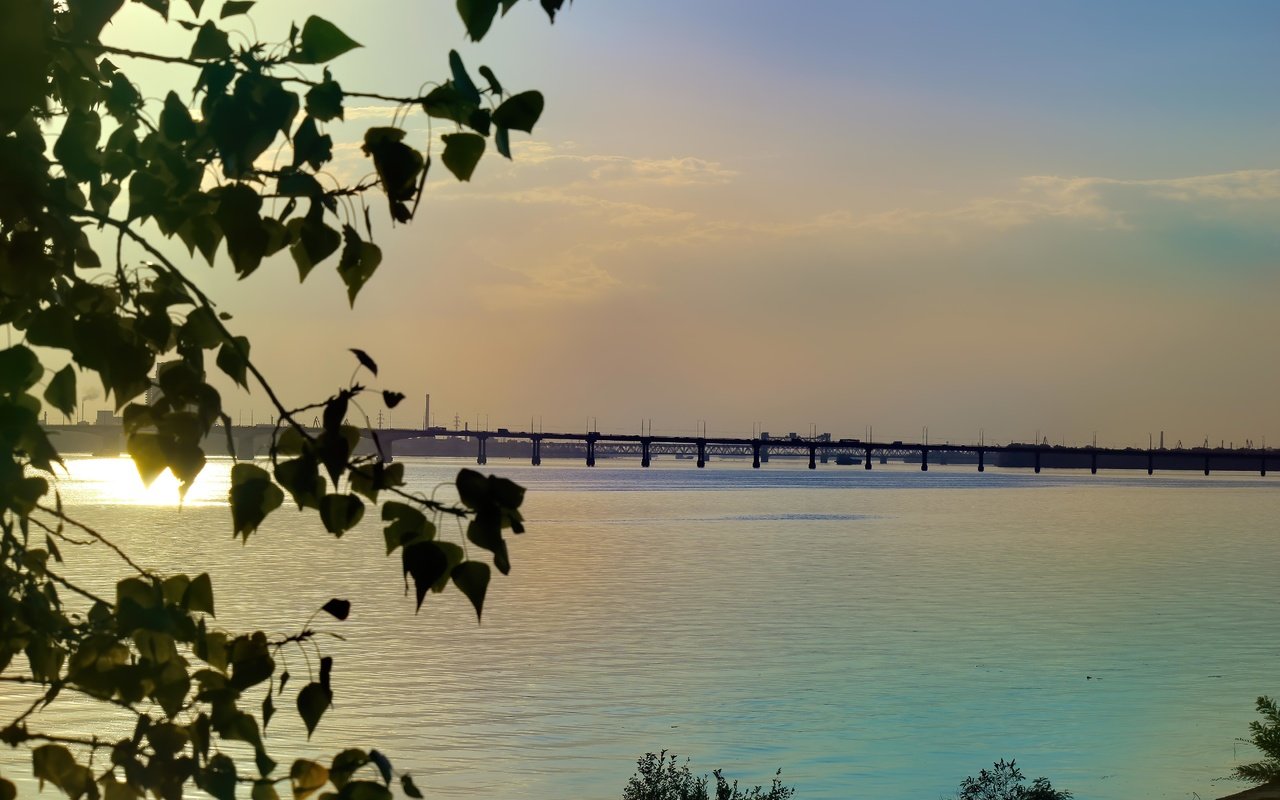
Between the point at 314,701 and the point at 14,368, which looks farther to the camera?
the point at 314,701

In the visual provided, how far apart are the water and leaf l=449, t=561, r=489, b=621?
50 cm

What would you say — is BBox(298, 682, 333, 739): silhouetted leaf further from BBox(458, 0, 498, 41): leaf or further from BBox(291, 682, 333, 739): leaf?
BBox(458, 0, 498, 41): leaf

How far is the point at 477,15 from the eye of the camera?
102 inches

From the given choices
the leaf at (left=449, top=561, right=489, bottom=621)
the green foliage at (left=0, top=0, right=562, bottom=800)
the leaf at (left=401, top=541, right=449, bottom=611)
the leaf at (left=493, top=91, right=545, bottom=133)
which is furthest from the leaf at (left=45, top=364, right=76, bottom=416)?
the leaf at (left=493, top=91, right=545, bottom=133)

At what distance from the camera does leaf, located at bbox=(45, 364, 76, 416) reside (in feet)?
10.4

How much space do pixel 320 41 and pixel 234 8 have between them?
1.08 ft

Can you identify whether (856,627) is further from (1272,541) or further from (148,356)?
(1272,541)

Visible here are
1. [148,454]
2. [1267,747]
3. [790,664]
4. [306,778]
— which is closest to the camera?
[148,454]

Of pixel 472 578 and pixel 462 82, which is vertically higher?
pixel 462 82

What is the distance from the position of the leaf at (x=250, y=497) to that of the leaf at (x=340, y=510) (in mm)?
139

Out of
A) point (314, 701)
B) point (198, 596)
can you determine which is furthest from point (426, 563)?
point (198, 596)

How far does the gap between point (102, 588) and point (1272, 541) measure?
6007 centimetres

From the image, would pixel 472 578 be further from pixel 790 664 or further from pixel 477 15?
pixel 790 664

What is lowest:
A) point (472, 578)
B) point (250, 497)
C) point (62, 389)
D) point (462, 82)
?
point (472, 578)
